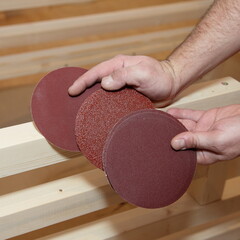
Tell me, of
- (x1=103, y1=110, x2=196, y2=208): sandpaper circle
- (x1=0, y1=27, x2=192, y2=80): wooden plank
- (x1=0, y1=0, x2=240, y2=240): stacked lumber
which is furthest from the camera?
(x1=0, y1=27, x2=192, y2=80): wooden plank

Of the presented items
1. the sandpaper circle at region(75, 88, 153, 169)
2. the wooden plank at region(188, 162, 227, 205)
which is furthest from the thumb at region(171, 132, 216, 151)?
the wooden plank at region(188, 162, 227, 205)

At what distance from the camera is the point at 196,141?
2.72 feet

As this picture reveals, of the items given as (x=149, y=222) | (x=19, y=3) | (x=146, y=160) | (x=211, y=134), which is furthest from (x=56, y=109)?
(x=19, y=3)

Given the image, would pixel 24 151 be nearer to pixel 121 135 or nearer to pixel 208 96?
pixel 121 135

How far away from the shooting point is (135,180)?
2.64ft

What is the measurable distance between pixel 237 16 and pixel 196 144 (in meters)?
0.35

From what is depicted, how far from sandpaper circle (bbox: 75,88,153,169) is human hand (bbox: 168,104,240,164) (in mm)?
121

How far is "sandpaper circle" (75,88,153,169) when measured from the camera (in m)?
0.82

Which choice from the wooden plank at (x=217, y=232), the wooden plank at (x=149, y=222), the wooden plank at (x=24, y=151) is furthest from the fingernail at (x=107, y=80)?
the wooden plank at (x=217, y=232)

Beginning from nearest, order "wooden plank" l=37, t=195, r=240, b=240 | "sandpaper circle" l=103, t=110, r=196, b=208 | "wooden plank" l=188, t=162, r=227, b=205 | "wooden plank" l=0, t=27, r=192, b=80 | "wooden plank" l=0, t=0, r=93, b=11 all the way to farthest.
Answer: "sandpaper circle" l=103, t=110, r=196, b=208 < "wooden plank" l=37, t=195, r=240, b=240 < "wooden plank" l=188, t=162, r=227, b=205 < "wooden plank" l=0, t=0, r=93, b=11 < "wooden plank" l=0, t=27, r=192, b=80

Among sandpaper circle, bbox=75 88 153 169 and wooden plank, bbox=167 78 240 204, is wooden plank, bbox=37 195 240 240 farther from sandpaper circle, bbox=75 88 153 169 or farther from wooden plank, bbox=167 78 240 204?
sandpaper circle, bbox=75 88 153 169

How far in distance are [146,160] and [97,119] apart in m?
0.12

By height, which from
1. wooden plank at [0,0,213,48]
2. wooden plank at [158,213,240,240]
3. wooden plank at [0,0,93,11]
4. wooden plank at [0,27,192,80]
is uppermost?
wooden plank at [0,0,93,11]

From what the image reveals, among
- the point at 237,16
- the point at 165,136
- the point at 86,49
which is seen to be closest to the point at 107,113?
the point at 165,136
